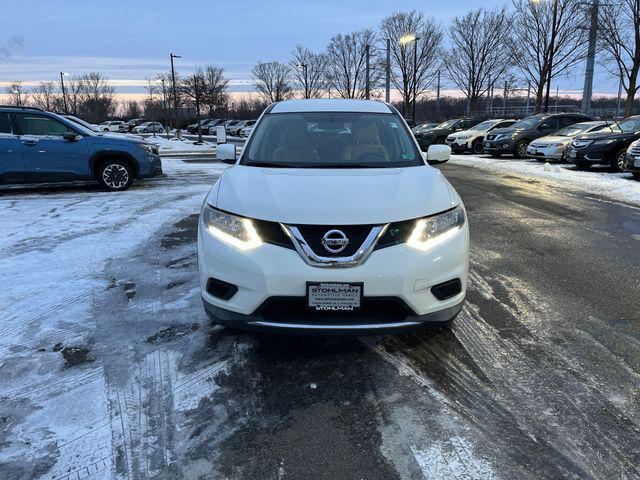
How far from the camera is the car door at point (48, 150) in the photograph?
10.1 meters

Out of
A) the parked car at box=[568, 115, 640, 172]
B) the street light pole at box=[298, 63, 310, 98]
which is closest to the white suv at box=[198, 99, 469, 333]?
the parked car at box=[568, 115, 640, 172]

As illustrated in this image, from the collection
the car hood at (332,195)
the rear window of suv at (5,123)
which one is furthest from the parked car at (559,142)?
the rear window of suv at (5,123)

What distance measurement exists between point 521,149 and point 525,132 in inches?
27.0

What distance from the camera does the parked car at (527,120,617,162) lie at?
1678 centimetres

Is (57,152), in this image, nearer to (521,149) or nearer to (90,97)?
(521,149)

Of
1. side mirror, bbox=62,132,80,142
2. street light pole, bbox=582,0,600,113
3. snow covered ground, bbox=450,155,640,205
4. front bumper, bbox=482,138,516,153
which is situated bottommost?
snow covered ground, bbox=450,155,640,205

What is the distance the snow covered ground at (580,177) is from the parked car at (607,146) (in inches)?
14.0

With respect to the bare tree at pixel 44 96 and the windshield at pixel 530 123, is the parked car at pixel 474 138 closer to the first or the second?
the windshield at pixel 530 123

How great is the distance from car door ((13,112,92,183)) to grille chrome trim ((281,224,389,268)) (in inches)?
356

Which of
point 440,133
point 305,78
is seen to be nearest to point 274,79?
point 305,78

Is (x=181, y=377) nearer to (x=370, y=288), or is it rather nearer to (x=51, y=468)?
(x=51, y=468)

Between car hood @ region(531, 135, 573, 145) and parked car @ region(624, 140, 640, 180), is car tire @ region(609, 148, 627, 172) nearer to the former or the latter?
parked car @ region(624, 140, 640, 180)

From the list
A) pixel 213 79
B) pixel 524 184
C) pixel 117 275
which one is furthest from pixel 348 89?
pixel 117 275

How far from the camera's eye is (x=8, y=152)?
9.96 m
